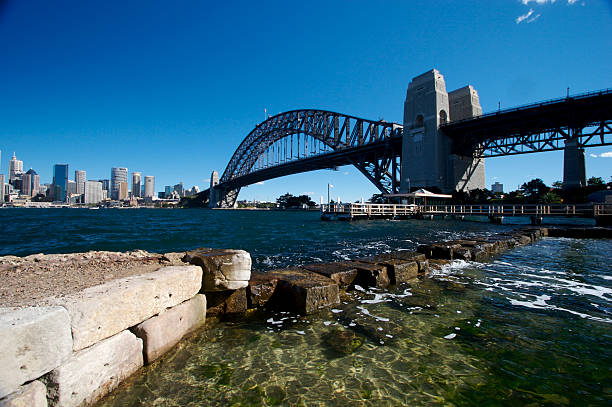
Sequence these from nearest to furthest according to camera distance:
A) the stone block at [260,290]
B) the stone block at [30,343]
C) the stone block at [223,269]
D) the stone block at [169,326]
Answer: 1. the stone block at [30,343]
2. the stone block at [169,326]
3. the stone block at [223,269]
4. the stone block at [260,290]

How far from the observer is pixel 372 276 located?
4.53 m

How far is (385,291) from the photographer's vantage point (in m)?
4.39

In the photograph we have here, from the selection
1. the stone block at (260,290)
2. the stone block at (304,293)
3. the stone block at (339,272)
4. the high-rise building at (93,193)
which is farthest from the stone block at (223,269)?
the high-rise building at (93,193)

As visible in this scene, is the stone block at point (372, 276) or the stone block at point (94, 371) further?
the stone block at point (372, 276)

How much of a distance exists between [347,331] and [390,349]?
Result: 489 millimetres

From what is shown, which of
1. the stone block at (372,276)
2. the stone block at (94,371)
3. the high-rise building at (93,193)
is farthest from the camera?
the high-rise building at (93,193)

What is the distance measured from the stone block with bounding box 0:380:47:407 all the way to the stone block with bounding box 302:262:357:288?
321cm

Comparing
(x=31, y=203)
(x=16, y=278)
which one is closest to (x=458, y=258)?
(x=16, y=278)

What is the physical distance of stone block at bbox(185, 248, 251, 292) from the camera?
123 inches

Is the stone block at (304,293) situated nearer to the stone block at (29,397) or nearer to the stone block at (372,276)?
the stone block at (372,276)

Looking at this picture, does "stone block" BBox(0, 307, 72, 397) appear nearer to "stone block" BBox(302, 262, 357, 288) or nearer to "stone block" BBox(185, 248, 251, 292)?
"stone block" BBox(185, 248, 251, 292)

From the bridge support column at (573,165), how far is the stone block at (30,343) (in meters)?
38.9

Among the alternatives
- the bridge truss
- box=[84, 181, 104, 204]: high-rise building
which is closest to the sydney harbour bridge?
the bridge truss

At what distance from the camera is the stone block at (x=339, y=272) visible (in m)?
4.25
